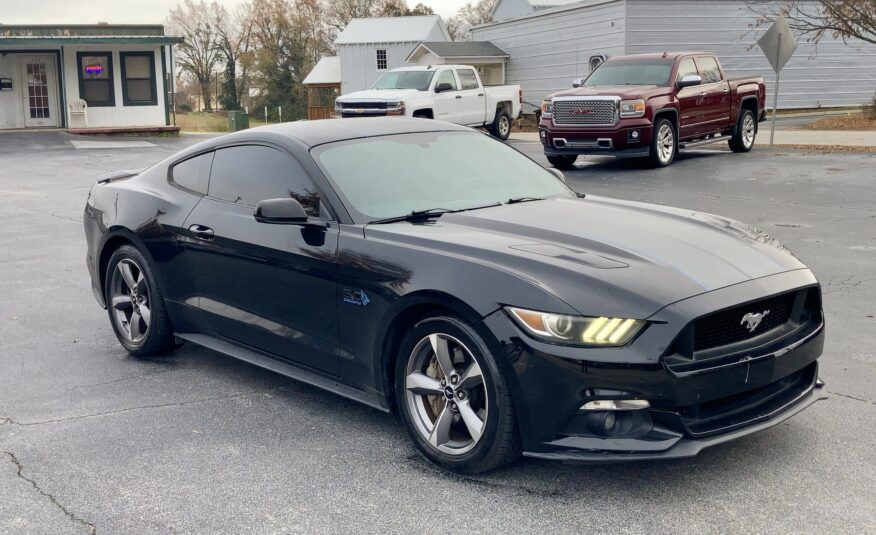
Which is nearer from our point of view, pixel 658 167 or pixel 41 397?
pixel 41 397

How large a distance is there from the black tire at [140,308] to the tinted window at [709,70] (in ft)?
47.5

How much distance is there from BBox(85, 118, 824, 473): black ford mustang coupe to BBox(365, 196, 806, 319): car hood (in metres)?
0.01

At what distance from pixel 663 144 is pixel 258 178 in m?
13.3

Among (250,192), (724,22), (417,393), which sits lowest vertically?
(417,393)

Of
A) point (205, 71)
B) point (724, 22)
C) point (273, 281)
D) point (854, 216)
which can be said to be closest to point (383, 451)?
point (273, 281)

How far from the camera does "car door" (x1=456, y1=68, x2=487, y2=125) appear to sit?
1000 inches

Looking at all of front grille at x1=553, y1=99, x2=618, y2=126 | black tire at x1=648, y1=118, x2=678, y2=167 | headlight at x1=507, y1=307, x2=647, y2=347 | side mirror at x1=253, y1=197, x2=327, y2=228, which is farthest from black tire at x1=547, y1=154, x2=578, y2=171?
headlight at x1=507, y1=307, x2=647, y2=347

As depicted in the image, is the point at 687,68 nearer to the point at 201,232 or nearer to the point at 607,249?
the point at 201,232

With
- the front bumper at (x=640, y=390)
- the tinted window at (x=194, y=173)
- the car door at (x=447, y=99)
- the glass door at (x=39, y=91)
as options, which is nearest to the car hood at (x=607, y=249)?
the front bumper at (x=640, y=390)

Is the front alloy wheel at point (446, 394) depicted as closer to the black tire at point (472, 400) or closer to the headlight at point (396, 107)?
the black tire at point (472, 400)

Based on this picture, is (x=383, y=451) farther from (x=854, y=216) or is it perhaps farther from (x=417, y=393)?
(x=854, y=216)

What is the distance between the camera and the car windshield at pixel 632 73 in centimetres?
1770

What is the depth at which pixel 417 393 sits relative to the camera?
427 centimetres

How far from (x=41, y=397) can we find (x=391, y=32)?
172ft
